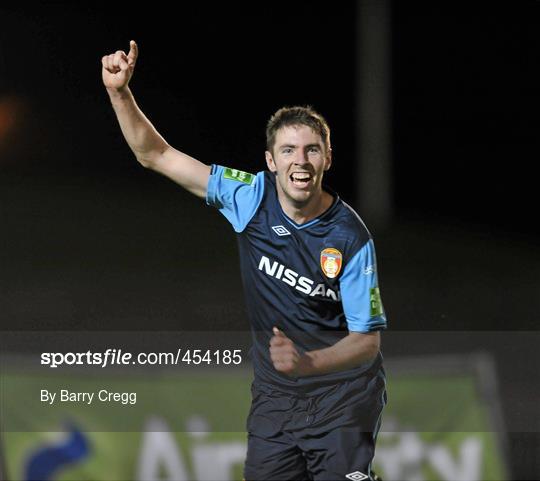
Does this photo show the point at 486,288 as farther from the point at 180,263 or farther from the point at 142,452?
the point at 142,452

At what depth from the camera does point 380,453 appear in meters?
4.80

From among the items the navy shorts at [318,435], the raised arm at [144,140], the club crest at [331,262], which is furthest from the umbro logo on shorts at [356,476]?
the raised arm at [144,140]

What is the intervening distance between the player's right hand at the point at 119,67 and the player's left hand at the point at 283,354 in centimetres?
111

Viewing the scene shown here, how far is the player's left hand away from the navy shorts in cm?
12

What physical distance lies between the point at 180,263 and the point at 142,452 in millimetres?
768

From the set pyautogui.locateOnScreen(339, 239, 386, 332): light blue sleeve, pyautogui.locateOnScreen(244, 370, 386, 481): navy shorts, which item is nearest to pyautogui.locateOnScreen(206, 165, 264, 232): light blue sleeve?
pyautogui.locateOnScreen(339, 239, 386, 332): light blue sleeve

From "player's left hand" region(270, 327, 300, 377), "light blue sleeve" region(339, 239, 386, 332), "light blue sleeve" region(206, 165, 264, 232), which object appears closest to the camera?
"player's left hand" region(270, 327, 300, 377)

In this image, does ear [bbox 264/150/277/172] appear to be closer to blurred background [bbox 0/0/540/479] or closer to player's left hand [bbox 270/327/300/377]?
blurred background [bbox 0/0/540/479]

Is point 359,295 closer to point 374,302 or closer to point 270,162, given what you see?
point 374,302

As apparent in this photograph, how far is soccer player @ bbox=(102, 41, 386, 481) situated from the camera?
179 inches

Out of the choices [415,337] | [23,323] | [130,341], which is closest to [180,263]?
[130,341]

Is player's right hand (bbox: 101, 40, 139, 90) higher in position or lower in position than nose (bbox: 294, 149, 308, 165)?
higher

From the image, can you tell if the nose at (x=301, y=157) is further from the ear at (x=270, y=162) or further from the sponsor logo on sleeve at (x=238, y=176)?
the sponsor logo on sleeve at (x=238, y=176)

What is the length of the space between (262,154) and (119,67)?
25.7 inches
